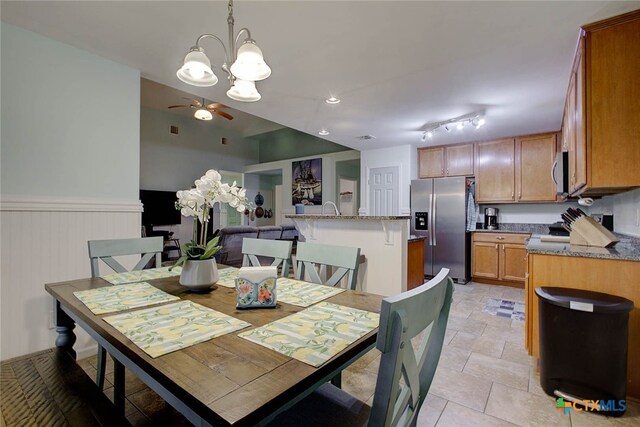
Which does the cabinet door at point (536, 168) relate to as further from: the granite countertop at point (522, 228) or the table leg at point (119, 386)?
the table leg at point (119, 386)

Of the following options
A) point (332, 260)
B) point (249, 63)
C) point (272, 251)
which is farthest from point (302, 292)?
point (249, 63)

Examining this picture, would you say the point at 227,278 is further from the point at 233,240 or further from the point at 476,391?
the point at 233,240

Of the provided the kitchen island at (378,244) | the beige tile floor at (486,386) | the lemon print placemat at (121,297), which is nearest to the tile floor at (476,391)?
the beige tile floor at (486,386)

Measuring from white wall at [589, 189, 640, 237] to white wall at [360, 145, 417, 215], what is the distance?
2565 mm

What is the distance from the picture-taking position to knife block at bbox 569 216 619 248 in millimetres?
2135

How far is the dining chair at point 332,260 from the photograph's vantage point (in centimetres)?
165

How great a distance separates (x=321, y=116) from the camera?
12.3 feet

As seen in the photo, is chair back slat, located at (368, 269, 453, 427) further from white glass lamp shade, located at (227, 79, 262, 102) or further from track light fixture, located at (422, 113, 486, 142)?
track light fixture, located at (422, 113, 486, 142)

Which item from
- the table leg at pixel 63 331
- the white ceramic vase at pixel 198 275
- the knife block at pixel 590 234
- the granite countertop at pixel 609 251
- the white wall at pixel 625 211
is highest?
the white wall at pixel 625 211

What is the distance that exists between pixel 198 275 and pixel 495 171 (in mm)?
4911

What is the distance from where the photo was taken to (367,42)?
2113 mm

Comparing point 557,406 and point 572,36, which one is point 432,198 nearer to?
point 572,36

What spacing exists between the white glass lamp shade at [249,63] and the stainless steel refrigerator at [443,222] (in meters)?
4.05

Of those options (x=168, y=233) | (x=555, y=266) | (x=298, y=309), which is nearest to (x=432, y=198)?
(x=555, y=266)
